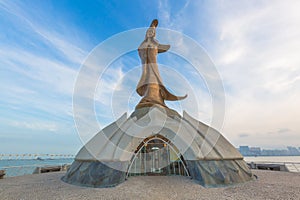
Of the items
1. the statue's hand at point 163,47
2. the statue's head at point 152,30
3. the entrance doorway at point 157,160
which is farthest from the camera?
the statue's hand at point 163,47

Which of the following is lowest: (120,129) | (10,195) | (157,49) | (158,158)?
(10,195)

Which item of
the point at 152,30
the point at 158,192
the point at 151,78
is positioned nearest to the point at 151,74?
the point at 151,78

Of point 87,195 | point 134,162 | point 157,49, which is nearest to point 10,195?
point 87,195

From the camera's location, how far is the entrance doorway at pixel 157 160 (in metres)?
13.7

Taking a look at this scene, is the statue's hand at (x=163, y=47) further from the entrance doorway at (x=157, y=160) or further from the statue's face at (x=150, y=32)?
the entrance doorway at (x=157, y=160)

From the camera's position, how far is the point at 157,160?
47.2ft

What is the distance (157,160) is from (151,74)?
33.0 feet

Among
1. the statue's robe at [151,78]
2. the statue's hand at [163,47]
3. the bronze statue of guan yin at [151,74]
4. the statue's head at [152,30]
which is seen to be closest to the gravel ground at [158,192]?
the bronze statue of guan yin at [151,74]

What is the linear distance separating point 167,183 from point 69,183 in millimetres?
7007

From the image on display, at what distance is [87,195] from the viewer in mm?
8859

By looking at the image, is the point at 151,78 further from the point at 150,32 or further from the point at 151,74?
the point at 150,32

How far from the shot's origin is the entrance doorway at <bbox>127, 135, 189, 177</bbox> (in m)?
13.7

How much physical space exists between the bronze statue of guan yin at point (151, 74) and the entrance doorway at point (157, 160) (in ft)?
16.9

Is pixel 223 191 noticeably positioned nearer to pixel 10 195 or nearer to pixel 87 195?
pixel 87 195
